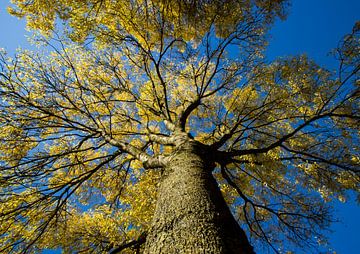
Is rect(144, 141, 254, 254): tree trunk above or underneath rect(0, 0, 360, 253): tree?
underneath

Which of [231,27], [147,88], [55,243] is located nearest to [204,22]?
[231,27]

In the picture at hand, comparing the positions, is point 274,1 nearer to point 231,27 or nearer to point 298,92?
point 231,27

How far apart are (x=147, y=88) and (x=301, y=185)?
480 centimetres

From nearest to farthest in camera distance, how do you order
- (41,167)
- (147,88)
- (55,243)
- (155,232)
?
(155,232) → (41,167) → (55,243) → (147,88)

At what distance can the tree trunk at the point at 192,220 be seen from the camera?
1496mm

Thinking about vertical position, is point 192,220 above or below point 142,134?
below

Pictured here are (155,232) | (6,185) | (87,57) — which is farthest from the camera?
(87,57)

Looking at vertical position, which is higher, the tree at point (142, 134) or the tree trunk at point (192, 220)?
the tree at point (142, 134)

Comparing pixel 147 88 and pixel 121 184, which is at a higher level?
pixel 147 88

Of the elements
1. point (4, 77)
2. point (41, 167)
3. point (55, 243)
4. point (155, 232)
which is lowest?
point (155, 232)

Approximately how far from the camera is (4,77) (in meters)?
3.92

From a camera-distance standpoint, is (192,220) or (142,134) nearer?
(192,220)

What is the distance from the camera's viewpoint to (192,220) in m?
1.69

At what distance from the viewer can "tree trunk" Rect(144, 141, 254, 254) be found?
1.50m
